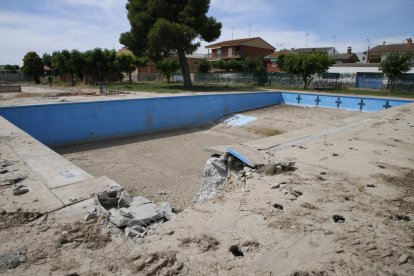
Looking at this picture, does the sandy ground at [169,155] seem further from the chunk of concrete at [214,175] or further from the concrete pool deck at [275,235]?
the concrete pool deck at [275,235]

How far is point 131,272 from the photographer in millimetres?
2201

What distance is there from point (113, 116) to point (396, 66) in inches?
845

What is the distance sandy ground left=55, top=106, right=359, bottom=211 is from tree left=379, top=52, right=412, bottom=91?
35.4ft

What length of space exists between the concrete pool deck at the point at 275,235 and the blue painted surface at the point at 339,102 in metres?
12.1

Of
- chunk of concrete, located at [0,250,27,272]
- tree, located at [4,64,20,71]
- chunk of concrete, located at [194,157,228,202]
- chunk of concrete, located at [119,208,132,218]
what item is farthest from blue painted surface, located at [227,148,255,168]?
tree, located at [4,64,20,71]

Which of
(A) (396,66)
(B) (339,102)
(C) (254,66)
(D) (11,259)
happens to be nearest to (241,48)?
(C) (254,66)

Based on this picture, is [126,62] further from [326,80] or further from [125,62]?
[326,80]

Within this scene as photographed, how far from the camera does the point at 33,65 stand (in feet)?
131

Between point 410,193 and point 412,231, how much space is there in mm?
970

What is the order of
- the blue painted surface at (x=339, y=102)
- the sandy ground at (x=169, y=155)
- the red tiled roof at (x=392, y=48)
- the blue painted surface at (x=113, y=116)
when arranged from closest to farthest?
1. the sandy ground at (x=169, y=155)
2. the blue painted surface at (x=113, y=116)
3. the blue painted surface at (x=339, y=102)
4. the red tiled roof at (x=392, y=48)

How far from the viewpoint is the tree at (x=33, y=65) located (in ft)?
130

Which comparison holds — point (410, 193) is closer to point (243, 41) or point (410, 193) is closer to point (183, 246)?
point (183, 246)

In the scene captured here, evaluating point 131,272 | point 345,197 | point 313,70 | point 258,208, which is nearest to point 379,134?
point 345,197

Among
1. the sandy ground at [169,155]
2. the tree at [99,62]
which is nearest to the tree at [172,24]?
the tree at [99,62]
